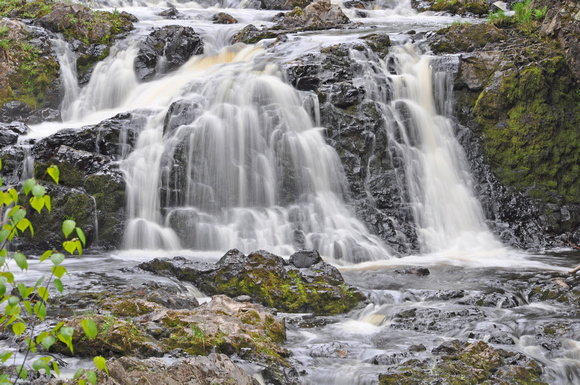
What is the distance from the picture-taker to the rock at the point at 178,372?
378 centimetres

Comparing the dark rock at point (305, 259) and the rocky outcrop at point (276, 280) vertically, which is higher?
the dark rock at point (305, 259)

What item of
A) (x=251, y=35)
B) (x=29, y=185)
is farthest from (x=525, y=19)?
(x=29, y=185)

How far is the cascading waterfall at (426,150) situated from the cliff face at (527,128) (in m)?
0.43

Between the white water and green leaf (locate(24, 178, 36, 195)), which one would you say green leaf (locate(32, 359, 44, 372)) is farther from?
the white water

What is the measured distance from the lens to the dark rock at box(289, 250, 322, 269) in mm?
8133

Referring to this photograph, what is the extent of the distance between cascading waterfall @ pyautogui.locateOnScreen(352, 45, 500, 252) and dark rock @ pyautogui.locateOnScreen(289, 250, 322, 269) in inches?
150

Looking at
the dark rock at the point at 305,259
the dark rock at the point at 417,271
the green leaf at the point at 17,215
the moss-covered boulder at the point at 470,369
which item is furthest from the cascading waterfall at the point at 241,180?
the green leaf at the point at 17,215

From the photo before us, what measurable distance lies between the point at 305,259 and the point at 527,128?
7555mm

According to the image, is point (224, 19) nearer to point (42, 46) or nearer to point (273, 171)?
point (42, 46)

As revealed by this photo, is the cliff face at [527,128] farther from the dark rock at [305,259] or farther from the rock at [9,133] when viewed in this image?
the rock at [9,133]

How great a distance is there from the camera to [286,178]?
38.1ft

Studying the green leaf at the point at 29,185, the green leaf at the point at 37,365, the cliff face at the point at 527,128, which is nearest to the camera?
the green leaf at the point at 29,185

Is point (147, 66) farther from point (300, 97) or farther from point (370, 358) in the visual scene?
point (370, 358)

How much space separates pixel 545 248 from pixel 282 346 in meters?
8.04
